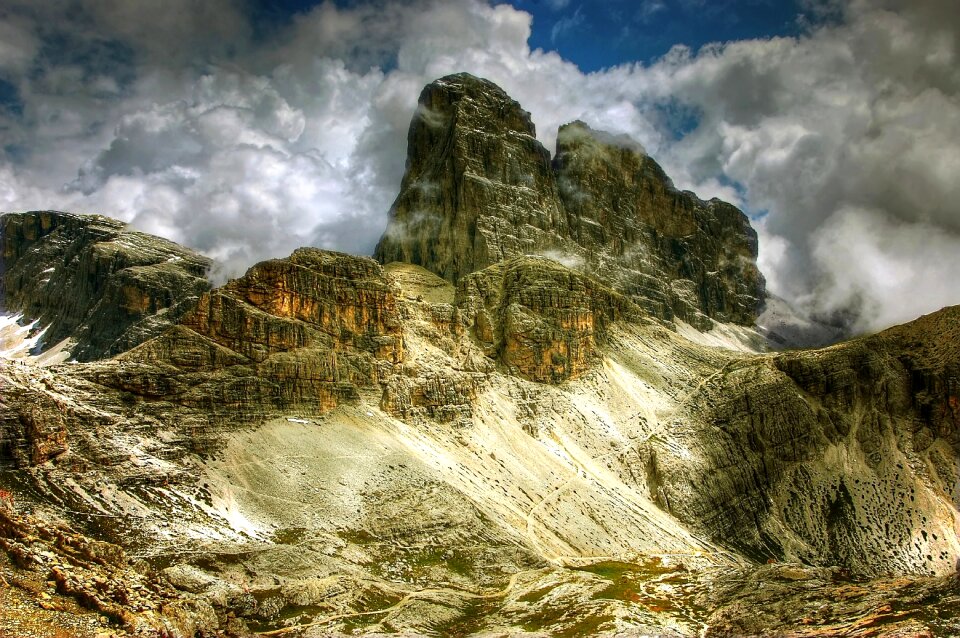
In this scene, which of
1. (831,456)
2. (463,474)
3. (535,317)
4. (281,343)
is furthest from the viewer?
(535,317)

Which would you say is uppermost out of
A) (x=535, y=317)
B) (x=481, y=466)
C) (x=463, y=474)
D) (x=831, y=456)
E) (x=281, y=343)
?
(x=535, y=317)

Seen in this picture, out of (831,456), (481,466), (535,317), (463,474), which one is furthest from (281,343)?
(831,456)

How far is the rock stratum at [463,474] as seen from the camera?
75.2m

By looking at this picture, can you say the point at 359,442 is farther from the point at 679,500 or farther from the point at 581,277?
the point at 581,277

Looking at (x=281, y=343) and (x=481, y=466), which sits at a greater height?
(x=281, y=343)

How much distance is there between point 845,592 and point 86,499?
86.1 metres

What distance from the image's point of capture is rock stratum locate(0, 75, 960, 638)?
75188 mm

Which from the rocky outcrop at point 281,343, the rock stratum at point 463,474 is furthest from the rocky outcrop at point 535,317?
the rocky outcrop at point 281,343

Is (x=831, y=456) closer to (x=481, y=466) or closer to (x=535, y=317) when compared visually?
(x=535, y=317)

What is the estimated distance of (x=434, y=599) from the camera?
8644 cm

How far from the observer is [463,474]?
123 m

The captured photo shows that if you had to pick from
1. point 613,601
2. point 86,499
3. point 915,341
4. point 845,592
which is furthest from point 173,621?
point 915,341

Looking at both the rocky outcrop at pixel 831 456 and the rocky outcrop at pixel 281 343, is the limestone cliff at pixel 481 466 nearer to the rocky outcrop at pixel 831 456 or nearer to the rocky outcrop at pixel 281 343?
the rocky outcrop at pixel 281 343

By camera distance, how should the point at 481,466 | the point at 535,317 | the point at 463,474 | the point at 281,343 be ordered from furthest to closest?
the point at 535,317
the point at 481,466
the point at 281,343
the point at 463,474
